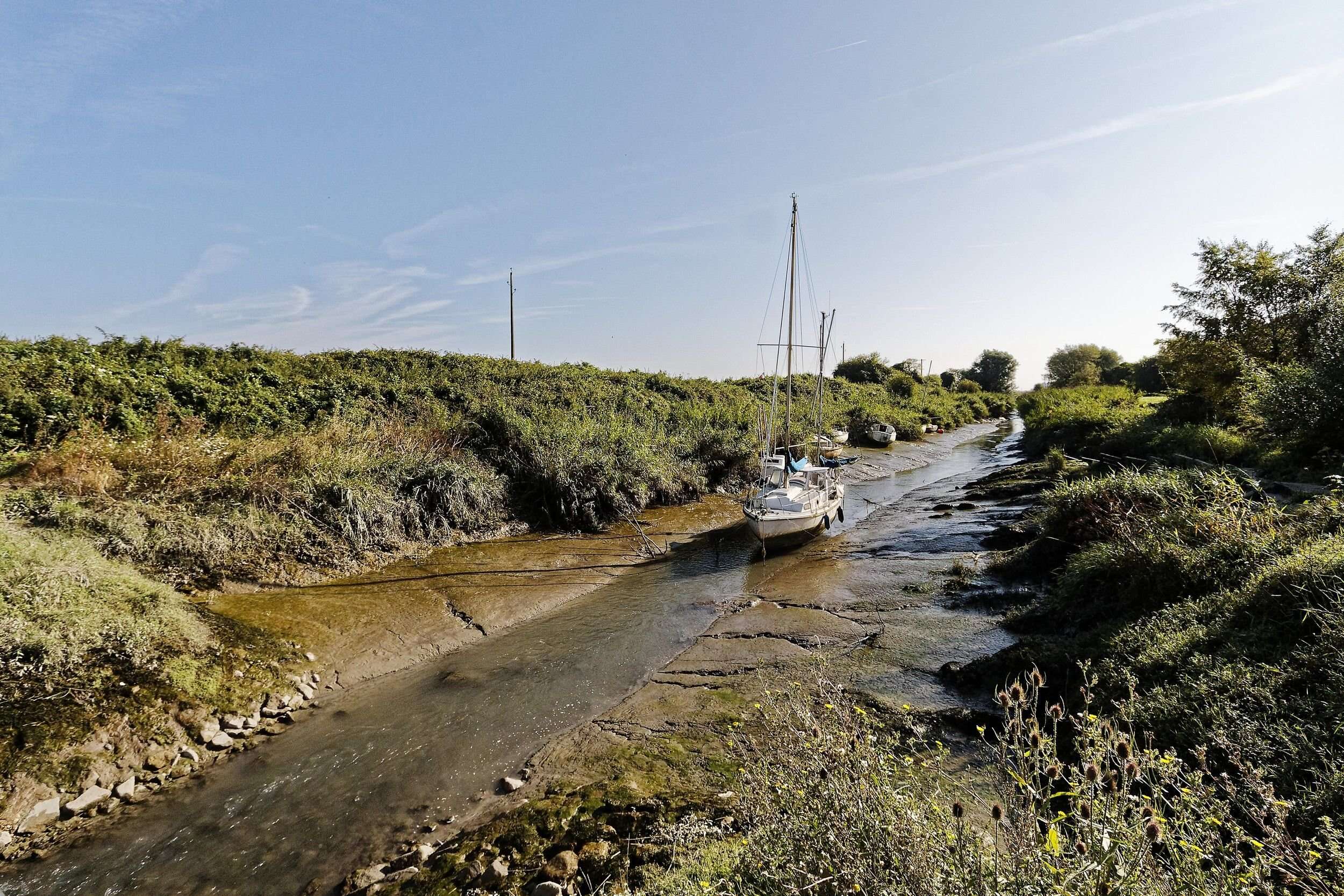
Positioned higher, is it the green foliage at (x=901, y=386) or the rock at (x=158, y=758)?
the green foliage at (x=901, y=386)

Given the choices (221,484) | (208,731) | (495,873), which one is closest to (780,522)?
(495,873)

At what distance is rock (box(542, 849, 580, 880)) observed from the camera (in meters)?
4.34

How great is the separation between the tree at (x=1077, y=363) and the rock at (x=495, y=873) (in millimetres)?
80899

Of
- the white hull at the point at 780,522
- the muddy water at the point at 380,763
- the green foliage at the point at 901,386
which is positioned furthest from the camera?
the green foliage at the point at 901,386

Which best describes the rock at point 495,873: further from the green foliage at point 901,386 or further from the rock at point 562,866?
the green foliage at point 901,386

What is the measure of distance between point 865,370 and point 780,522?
5633cm

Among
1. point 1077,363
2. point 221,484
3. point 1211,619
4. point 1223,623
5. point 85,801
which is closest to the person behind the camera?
point 85,801

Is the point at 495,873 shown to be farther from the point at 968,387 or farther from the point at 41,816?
the point at 968,387

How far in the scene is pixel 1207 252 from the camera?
2011cm

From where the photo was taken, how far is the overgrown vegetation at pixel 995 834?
2.23 m

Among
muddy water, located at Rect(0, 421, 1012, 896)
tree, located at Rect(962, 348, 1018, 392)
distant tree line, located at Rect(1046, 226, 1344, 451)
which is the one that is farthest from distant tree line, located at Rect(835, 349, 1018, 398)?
muddy water, located at Rect(0, 421, 1012, 896)

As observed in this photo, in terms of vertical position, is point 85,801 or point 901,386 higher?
point 901,386

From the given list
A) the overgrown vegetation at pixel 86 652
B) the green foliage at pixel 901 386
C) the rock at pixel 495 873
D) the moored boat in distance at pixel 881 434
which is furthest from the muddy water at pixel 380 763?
the green foliage at pixel 901 386

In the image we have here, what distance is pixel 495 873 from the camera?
4.48 m
